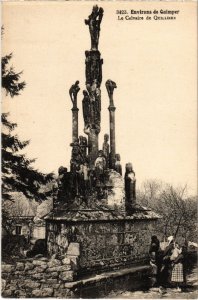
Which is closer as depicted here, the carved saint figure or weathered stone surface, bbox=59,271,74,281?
weathered stone surface, bbox=59,271,74,281

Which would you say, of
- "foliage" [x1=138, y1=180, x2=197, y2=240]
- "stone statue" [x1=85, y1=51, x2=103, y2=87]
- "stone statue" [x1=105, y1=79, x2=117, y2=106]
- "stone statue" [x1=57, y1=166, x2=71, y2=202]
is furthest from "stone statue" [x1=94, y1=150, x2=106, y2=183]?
"stone statue" [x1=85, y1=51, x2=103, y2=87]

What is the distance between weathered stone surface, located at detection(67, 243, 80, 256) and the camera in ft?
31.4

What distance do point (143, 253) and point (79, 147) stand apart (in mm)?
3453

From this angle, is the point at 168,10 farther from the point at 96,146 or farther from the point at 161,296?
the point at 161,296

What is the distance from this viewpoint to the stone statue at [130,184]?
1176 cm

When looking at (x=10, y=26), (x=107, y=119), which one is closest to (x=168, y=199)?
(x=107, y=119)

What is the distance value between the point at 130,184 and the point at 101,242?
7.62 ft

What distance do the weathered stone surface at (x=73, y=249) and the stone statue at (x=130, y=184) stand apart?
9.15 ft

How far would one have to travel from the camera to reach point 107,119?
516 inches

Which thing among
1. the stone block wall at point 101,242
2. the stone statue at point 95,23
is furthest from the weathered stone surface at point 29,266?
the stone statue at point 95,23

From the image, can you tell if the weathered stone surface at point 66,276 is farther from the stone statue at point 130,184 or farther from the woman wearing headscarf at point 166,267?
the stone statue at point 130,184

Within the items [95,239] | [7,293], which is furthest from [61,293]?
[95,239]

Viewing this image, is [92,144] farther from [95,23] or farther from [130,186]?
[95,23]

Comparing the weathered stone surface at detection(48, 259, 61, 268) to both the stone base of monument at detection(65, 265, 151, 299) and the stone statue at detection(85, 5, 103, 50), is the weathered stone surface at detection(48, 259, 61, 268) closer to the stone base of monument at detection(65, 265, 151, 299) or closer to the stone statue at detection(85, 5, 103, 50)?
the stone base of monument at detection(65, 265, 151, 299)
